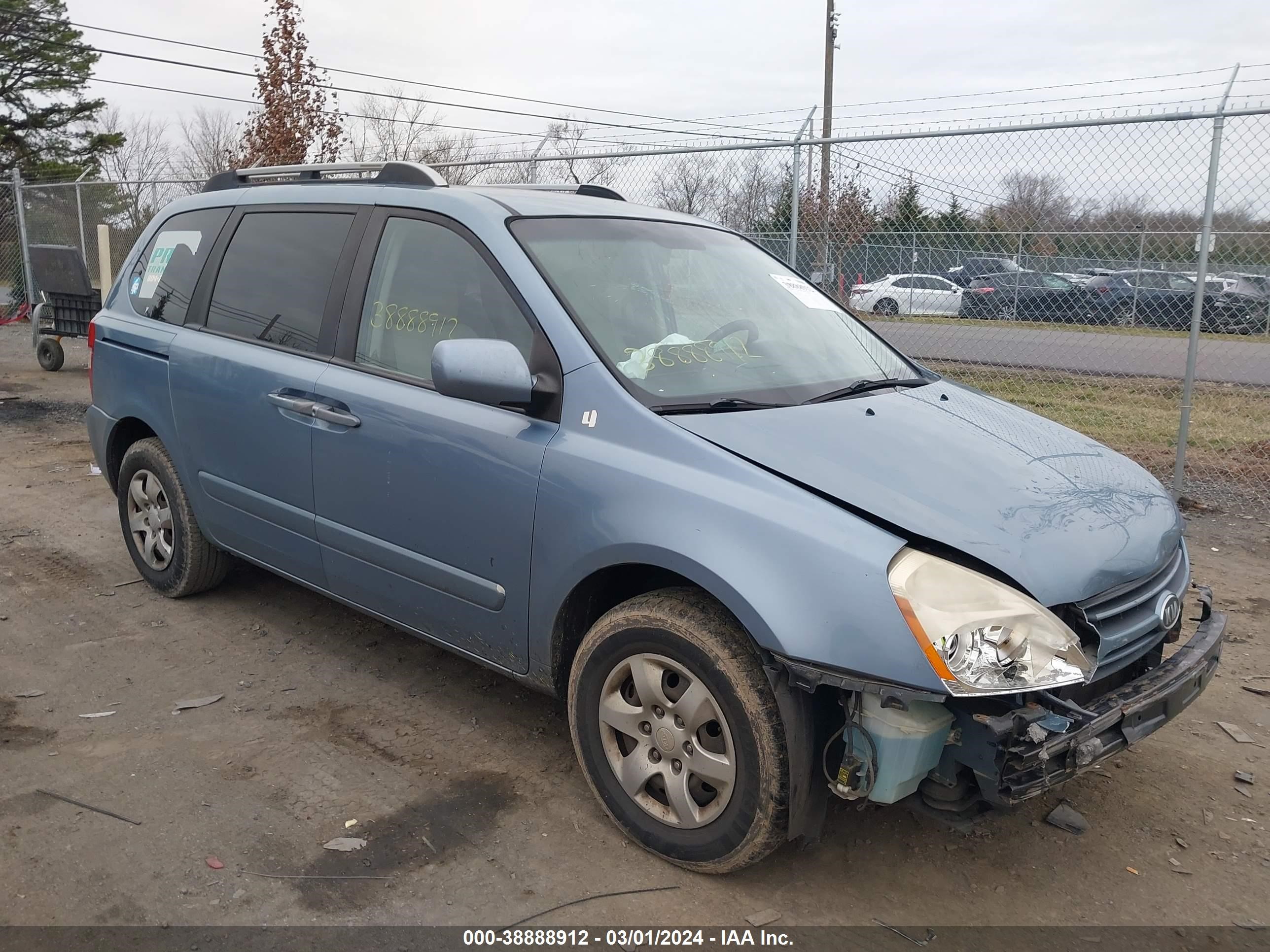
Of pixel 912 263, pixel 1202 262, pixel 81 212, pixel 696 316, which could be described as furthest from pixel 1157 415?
pixel 81 212

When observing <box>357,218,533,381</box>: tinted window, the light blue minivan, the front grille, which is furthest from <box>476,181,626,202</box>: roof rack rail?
the front grille

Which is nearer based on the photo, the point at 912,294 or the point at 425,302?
the point at 425,302

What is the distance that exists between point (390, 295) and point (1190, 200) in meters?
5.38

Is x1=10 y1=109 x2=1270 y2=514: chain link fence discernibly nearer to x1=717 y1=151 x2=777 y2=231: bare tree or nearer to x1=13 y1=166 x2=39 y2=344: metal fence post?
x1=717 y1=151 x2=777 y2=231: bare tree

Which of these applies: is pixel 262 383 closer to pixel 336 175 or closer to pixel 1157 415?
pixel 336 175

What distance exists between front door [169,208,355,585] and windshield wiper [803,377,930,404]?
1847mm

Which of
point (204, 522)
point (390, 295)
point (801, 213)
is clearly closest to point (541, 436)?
point (390, 295)

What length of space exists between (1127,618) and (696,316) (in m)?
1.66

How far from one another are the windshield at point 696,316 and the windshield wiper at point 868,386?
28mm

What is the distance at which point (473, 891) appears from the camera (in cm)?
272

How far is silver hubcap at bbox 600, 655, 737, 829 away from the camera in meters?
2.67

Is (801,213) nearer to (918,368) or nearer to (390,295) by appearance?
A: (918,368)

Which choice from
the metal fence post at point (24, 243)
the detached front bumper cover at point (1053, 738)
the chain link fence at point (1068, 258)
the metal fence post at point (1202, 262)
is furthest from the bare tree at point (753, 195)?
the metal fence post at point (24, 243)

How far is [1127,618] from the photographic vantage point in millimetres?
2701
